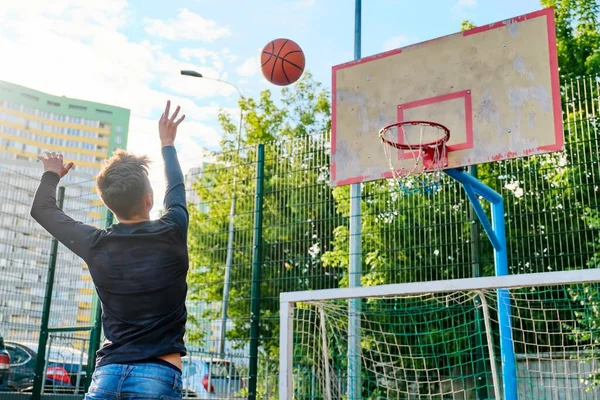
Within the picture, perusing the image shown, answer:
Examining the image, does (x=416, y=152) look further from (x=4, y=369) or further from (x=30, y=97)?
(x=30, y=97)

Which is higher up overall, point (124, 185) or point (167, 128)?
point (167, 128)

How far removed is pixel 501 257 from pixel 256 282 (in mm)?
2740

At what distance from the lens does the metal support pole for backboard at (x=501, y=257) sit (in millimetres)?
5582

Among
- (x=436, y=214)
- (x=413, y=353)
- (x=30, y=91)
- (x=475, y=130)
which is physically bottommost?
(x=413, y=353)

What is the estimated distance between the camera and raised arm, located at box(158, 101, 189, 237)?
2.39m

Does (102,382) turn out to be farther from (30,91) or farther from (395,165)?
(30,91)

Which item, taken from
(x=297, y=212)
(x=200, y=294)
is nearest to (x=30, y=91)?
(x=200, y=294)

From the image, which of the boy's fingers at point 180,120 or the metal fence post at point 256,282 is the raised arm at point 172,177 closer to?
the boy's fingers at point 180,120

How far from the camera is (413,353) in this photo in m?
8.27

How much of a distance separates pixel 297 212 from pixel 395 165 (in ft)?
5.62

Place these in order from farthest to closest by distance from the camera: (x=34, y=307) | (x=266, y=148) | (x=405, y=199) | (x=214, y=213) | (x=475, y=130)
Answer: (x=214, y=213), (x=34, y=307), (x=266, y=148), (x=405, y=199), (x=475, y=130)

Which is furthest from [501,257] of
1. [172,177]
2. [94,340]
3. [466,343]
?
[94,340]

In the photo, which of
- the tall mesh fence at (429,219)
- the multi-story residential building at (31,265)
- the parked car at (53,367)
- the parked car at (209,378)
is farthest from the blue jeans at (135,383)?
the parked car at (209,378)

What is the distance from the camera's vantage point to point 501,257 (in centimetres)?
591
